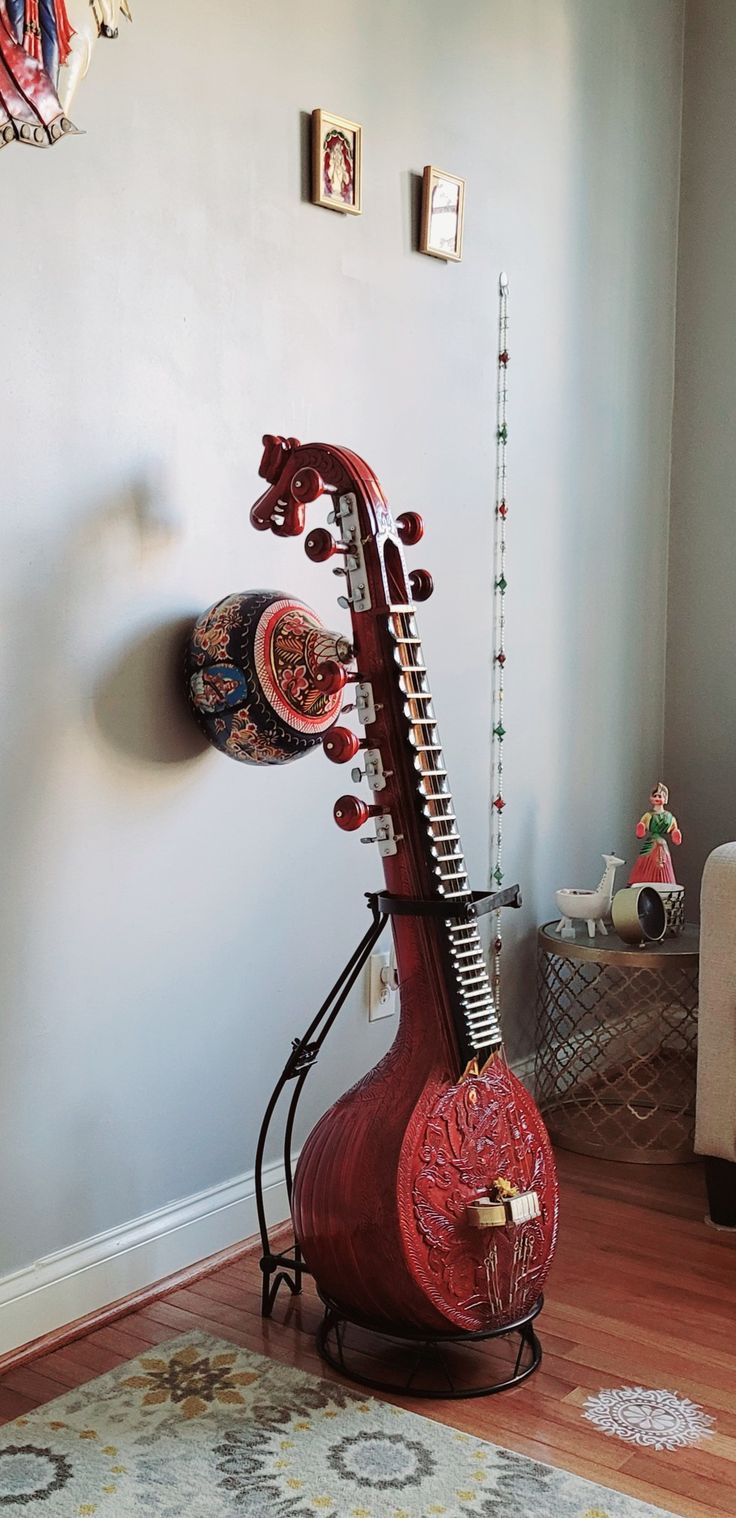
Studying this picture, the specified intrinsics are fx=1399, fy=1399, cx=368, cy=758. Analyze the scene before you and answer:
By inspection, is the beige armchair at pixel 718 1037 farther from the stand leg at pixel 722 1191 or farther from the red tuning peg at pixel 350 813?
the red tuning peg at pixel 350 813

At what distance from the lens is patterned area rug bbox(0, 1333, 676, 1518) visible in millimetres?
1472

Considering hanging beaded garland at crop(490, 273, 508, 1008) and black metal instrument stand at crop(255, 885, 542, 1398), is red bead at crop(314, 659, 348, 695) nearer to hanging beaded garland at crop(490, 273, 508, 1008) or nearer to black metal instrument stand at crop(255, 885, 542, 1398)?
black metal instrument stand at crop(255, 885, 542, 1398)

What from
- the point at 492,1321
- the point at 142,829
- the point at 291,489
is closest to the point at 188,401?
the point at 291,489

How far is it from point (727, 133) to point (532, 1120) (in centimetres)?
232

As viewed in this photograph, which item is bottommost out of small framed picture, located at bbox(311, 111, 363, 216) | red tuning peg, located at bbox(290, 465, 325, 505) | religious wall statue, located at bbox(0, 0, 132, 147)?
red tuning peg, located at bbox(290, 465, 325, 505)

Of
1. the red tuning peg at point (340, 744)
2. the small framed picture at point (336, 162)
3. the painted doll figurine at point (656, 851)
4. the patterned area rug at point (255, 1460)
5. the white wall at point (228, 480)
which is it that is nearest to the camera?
the patterned area rug at point (255, 1460)

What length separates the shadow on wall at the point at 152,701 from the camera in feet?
6.15

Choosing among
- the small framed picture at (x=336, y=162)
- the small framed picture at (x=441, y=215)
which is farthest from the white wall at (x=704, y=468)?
the small framed picture at (x=336, y=162)

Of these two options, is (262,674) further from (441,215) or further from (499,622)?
(441,215)

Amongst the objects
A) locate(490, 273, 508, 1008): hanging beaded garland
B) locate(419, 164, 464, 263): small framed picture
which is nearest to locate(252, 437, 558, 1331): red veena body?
locate(419, 164, 464, 263): small framed picture

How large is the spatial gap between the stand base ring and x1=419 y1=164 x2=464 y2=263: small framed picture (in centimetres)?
168

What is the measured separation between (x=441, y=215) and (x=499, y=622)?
2.40ft

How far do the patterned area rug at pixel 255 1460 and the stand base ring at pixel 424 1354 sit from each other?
5cm

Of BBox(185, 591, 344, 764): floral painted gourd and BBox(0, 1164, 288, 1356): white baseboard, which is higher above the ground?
BBox(185, 591, 344, 764): floral painted gourd
